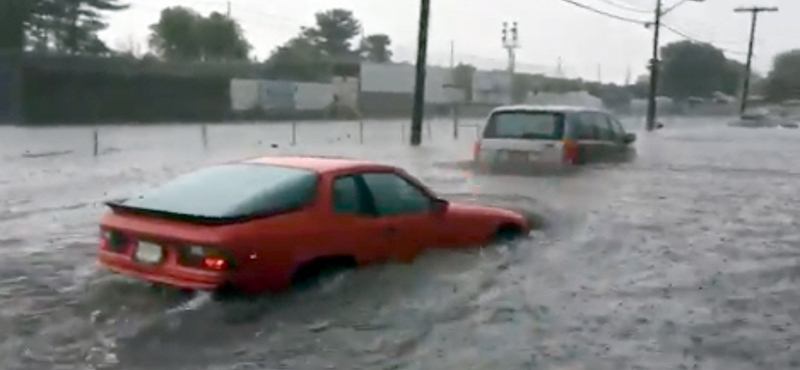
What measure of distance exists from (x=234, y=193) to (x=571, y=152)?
35.0 feet

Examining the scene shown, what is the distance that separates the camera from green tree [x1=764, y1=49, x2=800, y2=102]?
396 feet

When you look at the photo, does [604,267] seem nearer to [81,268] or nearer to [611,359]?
[611,359]

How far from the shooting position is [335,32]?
10800 centimetres

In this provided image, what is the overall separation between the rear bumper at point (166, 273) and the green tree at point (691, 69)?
107 metres

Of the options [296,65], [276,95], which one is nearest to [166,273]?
[276,95]

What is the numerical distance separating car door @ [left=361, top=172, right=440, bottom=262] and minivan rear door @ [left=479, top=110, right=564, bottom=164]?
8718 mm

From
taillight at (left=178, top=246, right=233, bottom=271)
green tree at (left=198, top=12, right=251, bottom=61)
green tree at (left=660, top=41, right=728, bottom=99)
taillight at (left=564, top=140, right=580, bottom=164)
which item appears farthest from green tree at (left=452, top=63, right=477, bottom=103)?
taillight at (left=178, top=246, right=233, bottom=271)

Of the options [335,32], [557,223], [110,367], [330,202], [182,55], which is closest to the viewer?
[110,367]

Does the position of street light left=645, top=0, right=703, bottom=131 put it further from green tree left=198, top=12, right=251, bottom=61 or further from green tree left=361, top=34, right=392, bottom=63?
green tree left=361, top=34, right=392, bottom=63

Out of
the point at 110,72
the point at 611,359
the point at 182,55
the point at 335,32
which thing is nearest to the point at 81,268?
the point at 611,359

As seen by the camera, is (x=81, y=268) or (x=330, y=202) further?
(x=81, y=268)

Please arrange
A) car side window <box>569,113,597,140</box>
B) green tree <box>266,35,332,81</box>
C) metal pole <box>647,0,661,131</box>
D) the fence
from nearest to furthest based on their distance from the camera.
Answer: car side window <box>569,113,597,140</box>, the fence, metal pole <box>647,0,661,131</box>, green tree <box>266,35,332,81</box>

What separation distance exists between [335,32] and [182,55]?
2898 centimetres

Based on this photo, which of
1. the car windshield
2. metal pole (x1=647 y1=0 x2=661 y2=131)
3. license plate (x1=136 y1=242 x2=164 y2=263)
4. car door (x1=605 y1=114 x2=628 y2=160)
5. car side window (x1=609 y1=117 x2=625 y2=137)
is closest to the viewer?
license plate (x1=136 y1=242 x2=164 y2=263)
